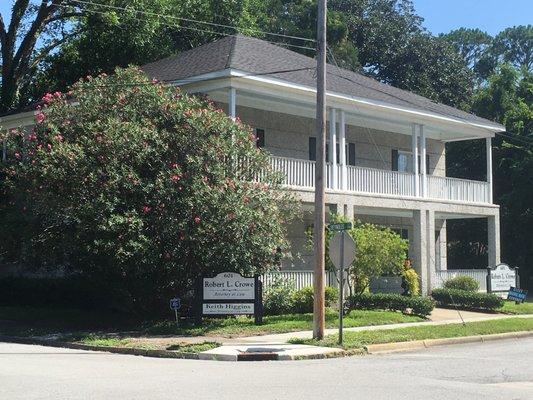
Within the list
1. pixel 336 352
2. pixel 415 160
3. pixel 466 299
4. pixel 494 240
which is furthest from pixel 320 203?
pixel 494 240

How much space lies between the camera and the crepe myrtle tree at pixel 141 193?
19453mm

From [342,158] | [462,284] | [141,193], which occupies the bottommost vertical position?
[462,284]

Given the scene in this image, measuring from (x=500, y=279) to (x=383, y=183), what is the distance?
5696 mm

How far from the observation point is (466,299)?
88.8 ft

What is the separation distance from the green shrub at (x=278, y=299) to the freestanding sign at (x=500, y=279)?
907 cm

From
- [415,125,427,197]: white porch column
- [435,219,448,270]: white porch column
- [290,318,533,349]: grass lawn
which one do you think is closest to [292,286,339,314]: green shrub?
[290,318,533,349]: grass lawn

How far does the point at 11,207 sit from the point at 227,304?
683 cm

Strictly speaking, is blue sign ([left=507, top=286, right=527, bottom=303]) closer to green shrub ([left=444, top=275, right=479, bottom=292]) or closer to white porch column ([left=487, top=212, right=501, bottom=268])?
green shrub ([left=444, top=275, right=479, bottom=292])

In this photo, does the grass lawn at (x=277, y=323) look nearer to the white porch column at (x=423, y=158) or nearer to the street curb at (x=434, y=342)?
the street curb at (x=434, y=342)

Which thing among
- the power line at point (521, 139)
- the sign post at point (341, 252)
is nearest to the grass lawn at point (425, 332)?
the sign post at point (341, 252)

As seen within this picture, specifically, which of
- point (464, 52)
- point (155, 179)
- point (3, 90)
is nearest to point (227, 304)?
point (155, 179)

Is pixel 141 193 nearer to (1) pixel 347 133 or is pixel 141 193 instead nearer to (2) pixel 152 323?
(2) pixel 152 323

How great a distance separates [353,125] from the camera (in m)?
30.3

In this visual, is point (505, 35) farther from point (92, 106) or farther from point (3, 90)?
point (92, 106)
